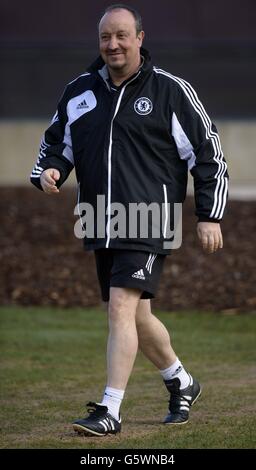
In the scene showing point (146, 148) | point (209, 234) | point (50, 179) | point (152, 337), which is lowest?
point (152, 337)

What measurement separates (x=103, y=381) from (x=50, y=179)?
2433mm

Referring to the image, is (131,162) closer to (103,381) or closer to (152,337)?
(152,337)

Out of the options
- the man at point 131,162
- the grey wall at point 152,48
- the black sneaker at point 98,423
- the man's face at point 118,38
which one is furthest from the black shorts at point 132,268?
the grey wall at point 152,48

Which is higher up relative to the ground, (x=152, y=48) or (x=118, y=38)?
(x=152, y=48)

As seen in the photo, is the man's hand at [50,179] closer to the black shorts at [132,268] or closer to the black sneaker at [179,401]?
the black shorts at [132,268]

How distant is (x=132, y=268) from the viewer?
5766 mm

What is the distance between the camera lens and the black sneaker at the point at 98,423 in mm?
5582

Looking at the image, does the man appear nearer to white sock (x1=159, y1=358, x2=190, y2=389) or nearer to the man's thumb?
the man's thumb

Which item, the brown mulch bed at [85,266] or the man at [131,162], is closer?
the man at [131,162]

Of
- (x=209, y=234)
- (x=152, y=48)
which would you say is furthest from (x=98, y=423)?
(x=152, y=48)

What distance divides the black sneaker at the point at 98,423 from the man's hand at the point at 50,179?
115 centimetres

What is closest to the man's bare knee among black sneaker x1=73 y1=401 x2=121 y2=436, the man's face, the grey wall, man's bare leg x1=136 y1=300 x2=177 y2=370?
man's bare leg x1=136 y1=300 x2=177 y2=370

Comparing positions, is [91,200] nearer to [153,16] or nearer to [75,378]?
[75,378]
